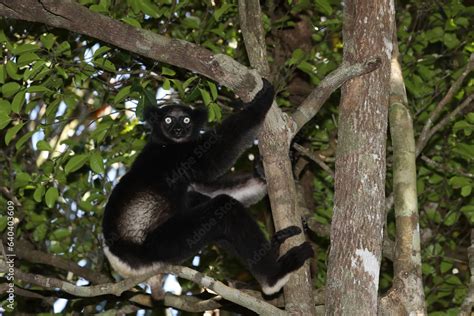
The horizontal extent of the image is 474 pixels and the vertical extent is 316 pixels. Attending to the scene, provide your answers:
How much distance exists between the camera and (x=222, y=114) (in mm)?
7008

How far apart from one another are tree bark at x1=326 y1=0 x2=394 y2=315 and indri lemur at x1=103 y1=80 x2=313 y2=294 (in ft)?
1.93

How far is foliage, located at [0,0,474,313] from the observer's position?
20.6ft

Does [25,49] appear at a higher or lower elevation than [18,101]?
higher

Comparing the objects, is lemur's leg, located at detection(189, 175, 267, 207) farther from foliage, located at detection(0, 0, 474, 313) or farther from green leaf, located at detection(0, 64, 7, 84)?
green leaf, located at detection(0, 64, 7, 84)

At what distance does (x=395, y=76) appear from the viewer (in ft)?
18.1

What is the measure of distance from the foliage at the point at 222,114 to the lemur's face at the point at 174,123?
0.17m

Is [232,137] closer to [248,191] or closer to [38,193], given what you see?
[248,191]

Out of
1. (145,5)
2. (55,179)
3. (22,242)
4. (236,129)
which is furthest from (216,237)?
(22,242)

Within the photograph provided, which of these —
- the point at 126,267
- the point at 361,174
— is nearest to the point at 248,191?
the point at 126,267

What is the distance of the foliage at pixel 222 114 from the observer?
20.6 feet

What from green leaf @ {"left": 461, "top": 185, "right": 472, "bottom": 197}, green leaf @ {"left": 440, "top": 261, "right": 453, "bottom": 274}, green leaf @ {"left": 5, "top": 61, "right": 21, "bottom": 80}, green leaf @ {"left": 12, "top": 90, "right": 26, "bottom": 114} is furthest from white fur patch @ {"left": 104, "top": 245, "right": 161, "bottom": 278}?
green leaf @ {"left": 440, "top": 261, "right": 453, "bottom": 274}

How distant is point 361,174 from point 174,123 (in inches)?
97.4

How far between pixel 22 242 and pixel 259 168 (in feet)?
8.37

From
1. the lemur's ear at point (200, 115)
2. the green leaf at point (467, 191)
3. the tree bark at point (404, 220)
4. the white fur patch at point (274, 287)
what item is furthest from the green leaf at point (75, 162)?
the green leaf at point (467, 191)
